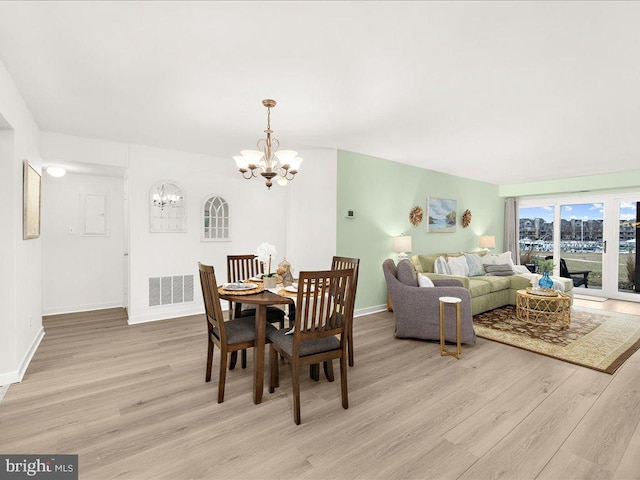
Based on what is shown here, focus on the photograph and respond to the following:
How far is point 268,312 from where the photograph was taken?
3115 mm

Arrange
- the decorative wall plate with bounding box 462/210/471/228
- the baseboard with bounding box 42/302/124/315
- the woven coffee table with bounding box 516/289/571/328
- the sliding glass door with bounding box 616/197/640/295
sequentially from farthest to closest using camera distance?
the decorative wall plate with bounding box 462/210/471/228 → the sliding glass door with bounding box 616/197/640/295 → the baseboard with bounding box 42/302/124/315 → the woven coffee table with bounding box 516/289/571/328

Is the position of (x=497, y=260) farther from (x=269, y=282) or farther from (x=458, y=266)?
(x=269, y=282)

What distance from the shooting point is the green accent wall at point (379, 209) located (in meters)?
4.79

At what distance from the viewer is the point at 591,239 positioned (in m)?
6.58

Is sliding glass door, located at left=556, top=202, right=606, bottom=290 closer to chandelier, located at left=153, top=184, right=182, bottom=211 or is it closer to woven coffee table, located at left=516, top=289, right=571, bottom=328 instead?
woven coffee table, located at left=516, top=289, right=571, bottom=328

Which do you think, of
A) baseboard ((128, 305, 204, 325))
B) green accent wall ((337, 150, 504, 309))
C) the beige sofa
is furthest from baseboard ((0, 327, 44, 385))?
the beige sofa

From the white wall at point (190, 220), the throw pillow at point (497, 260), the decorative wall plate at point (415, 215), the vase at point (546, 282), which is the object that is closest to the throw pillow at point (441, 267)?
the decorative wall plate at point (415, 215)

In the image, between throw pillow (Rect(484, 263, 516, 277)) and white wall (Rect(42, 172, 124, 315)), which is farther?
throw pillow (Rect(484, 263, 516, 277))

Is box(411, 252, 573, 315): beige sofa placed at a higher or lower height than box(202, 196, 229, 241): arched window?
lower

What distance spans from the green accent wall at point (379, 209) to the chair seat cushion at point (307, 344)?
7.69 ft


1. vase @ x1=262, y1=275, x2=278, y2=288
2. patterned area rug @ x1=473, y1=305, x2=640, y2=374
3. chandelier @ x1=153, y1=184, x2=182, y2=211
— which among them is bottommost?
patterned area rug @ x1=473, y1=305, x2=640, y2=374

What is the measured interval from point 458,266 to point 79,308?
6134mm

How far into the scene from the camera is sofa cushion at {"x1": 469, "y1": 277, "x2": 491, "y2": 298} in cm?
470

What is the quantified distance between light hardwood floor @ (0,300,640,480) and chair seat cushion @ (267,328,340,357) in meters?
0.43
